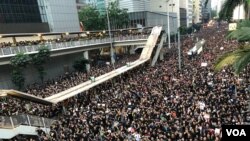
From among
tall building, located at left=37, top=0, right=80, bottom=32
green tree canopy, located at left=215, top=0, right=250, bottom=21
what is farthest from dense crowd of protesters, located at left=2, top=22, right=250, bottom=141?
tall building, located at left=37, top=0, right=80, bottom=32

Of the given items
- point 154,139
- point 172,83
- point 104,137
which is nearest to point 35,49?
point 172,83

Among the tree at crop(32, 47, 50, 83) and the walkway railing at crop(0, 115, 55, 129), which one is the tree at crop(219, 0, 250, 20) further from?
the tree at crop(32, 47, 50, 83)

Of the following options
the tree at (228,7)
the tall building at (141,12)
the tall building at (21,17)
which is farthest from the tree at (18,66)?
the tall building at (141,12)

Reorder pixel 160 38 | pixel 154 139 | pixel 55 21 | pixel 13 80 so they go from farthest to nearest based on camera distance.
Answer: pixel 55 21 < pixel 160 38 < pixel 13 80 < pixel 154 139

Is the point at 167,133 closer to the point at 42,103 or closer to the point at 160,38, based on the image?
the point at 42,103

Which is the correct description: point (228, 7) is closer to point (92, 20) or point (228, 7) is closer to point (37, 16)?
point (37, 16)

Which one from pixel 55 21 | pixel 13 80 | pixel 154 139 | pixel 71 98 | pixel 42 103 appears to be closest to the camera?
pixel 154 139

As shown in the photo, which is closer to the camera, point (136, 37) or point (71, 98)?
point (71, 98)
